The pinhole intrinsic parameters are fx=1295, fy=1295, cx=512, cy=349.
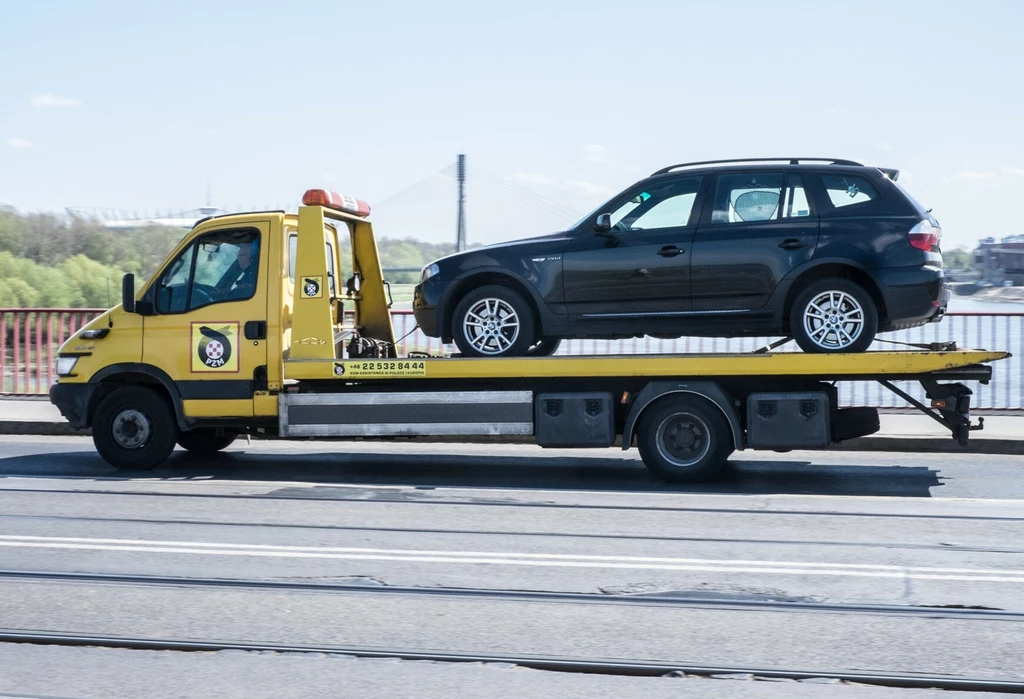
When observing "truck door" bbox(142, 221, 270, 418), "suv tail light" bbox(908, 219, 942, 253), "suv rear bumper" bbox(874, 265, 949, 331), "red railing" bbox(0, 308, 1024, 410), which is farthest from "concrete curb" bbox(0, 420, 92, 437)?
"suv tail light" bbox(908, 219, 942, 253)

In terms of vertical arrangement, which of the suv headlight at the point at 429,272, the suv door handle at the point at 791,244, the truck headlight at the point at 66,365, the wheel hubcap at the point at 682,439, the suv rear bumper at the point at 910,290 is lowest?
the wheel hubcap at the point at 682,439

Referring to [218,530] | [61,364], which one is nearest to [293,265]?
[61,364]

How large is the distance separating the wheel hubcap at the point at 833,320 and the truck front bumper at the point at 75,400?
6372mm

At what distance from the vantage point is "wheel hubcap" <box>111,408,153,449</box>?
1164cm

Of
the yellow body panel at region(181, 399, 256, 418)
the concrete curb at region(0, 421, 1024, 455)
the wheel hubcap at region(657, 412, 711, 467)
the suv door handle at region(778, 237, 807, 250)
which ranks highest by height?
the suv door handle at region(778, 237, 807, 250)

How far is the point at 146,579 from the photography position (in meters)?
7.04

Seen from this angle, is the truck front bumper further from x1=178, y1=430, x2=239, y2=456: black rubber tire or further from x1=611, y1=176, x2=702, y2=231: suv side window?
x1=611, y1=176, x2=702, y2=231: suv side window

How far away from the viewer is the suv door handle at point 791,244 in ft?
34.4

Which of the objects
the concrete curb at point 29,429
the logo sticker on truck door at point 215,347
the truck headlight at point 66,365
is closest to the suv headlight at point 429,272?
the logo sticker on truck door at point 215,347

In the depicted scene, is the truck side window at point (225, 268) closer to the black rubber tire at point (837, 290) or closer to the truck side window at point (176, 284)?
the truck side window at point (176, 284)

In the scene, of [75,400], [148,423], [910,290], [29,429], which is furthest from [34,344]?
[910,290]

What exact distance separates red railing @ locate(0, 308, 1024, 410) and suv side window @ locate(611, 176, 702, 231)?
3.90 meters

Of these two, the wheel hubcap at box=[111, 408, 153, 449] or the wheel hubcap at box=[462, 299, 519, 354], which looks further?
the wheel hubcap at box=[111, 408, 153, 449]

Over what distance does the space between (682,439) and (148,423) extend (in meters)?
4.77
